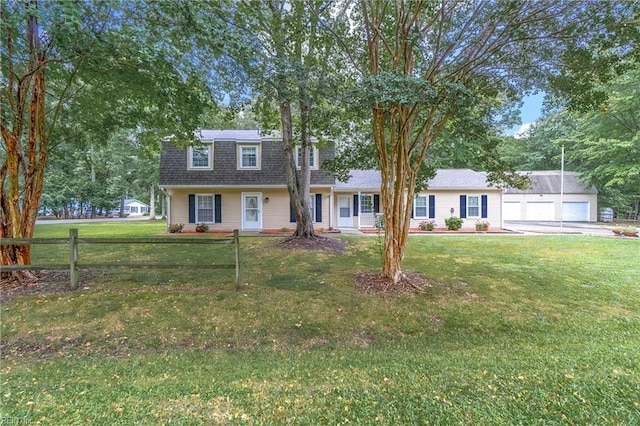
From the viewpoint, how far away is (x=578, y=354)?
11.7 ft

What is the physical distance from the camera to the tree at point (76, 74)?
13.4 ft

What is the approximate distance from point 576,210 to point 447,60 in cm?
2799

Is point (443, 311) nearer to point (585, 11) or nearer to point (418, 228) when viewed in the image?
point (585, 11)

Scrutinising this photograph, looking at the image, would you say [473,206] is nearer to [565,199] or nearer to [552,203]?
[552,203]

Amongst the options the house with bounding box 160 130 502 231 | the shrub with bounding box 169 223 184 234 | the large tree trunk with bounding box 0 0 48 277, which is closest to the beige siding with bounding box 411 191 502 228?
the house with bounding box 160 130 502 231

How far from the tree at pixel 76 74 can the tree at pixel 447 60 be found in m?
3.20

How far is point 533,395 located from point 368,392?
1410 mm

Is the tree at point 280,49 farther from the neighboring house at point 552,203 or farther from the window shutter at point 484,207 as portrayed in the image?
the neighboring house at point 552,203

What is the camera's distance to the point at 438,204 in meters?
17.5

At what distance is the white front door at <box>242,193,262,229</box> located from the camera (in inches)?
615

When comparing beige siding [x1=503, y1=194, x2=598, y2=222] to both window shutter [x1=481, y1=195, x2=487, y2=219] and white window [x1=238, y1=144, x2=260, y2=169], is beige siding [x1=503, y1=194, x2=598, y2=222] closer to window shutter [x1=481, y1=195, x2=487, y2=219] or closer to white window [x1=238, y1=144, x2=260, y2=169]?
window shutter [x1=481, y1=195, x2=487, y2=219]

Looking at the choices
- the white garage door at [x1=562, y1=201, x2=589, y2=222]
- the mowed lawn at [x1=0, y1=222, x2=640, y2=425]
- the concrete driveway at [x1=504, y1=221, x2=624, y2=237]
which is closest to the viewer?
the mowed lawn at [x1=0, y1=222, x2=640, y2=425]

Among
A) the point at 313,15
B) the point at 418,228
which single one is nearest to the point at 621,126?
the point at 418,228

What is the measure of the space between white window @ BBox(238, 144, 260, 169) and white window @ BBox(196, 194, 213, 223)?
2.42 metres
